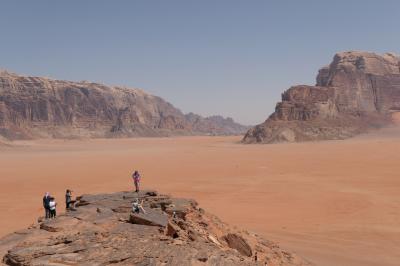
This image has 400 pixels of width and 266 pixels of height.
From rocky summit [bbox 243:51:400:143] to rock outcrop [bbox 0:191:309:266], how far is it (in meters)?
76.8

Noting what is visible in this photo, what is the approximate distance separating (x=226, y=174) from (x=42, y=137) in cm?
12225

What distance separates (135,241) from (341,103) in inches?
4312

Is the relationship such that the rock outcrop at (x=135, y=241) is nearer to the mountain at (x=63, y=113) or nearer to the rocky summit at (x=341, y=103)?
the rocky summit at (x=341, y=103)

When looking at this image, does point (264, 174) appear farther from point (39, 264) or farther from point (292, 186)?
point (39, 264)

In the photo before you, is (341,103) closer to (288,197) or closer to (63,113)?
(288,197)

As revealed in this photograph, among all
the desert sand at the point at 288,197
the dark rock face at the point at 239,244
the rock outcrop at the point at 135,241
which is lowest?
the desert sand at the point at 288,197

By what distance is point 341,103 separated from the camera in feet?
362

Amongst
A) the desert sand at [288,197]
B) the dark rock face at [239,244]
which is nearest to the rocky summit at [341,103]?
the desert sand at [288,197]

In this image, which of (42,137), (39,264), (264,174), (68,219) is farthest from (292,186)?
(42,137)

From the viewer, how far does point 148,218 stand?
31.0 feet

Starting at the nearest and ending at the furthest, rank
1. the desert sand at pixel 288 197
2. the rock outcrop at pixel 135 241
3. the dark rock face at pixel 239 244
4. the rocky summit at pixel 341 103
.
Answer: the rock outcrop at pixel 135 241, the dark rock face at pixel 239 244, the desert sand at pixel 288 197, the rocky summit at pixel 341 103

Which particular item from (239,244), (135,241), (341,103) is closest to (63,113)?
(341,103)

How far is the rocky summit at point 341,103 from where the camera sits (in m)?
91.4

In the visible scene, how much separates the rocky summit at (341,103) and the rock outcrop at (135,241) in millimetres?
76771
